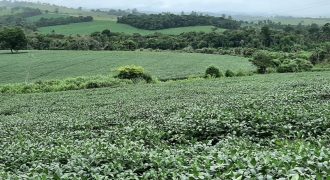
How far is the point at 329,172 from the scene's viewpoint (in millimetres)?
6574

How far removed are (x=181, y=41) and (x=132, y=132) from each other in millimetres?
130565

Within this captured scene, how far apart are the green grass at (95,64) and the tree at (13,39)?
310 cm

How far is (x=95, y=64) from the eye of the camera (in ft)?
342

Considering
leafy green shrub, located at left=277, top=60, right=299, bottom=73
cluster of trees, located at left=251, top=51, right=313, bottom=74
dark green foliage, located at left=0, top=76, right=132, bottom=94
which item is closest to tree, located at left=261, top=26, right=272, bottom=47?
cluster of trees, located at left=251, top=51, right=313, bottom=74

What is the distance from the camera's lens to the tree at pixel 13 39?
383 ft

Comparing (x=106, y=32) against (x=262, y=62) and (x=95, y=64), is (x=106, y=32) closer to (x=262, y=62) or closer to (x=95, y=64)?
(x=95, y=64)

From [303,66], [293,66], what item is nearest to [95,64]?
[293,66]

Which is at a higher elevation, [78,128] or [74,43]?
[78,128]

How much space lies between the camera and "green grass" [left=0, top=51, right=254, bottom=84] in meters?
90.4

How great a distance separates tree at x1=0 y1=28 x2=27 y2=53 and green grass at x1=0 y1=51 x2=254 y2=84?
122 inches

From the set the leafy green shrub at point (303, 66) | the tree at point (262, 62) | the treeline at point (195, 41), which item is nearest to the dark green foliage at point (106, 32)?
the treeline at point (195, 41)

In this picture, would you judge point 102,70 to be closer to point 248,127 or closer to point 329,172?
point 248,127

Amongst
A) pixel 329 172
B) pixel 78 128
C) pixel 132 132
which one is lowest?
pixel 78 128

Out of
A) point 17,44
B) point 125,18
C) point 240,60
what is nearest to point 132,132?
point 240,60
